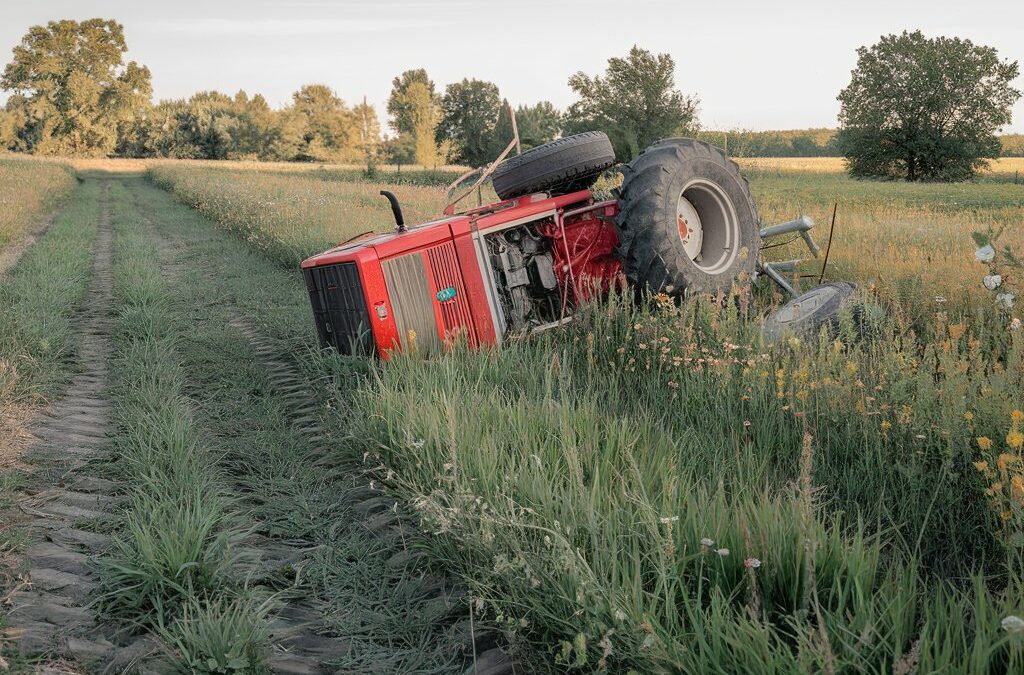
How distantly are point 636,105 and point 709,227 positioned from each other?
33.0 m

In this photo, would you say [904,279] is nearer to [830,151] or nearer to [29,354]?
[29,354]

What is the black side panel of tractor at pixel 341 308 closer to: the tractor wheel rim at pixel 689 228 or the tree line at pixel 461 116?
the tractor wheel rim at pixel 689 228

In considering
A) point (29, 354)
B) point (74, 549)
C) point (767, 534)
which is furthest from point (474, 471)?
point (29, 354)

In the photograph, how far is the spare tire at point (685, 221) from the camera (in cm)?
635

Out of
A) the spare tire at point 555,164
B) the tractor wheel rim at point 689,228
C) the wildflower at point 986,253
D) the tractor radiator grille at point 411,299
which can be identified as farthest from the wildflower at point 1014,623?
the tractor wheel rim at point 689,228

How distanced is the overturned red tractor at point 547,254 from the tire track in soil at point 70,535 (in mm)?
1931

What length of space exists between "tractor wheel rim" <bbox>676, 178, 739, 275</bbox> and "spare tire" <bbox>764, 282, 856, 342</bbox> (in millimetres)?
703

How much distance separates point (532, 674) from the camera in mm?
2752

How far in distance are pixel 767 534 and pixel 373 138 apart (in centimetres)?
9178

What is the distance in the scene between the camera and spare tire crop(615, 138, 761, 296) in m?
6.35

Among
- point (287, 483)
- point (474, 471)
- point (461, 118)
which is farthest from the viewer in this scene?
point (461, 118)

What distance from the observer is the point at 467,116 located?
7806cm

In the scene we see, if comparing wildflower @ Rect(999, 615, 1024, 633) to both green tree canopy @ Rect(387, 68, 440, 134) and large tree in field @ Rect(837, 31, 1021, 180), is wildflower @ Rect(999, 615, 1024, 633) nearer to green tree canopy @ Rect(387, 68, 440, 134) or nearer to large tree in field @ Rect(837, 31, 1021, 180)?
large tree in field @ Rect(837, 31, 1021, 180)

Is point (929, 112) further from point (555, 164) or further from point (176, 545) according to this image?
point (176, 545)
